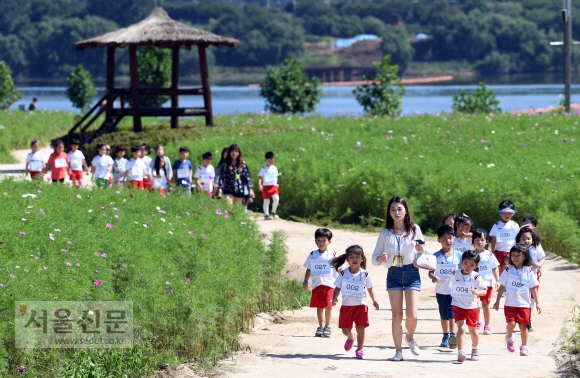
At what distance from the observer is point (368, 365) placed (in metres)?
9.55

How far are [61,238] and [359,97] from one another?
2991 cm

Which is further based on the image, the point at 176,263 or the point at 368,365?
the point at 176,263

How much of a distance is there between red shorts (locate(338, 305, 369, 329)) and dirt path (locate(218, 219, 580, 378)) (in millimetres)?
333

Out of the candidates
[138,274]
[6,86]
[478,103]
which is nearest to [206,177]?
[138,274]

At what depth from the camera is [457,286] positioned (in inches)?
383

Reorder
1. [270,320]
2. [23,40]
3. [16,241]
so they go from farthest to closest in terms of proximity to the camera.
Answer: [23,40]
[270,320]
[16,241]

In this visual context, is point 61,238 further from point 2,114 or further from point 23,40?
point 23,40

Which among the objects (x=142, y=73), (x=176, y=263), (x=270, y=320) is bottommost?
(x=270, y=320)

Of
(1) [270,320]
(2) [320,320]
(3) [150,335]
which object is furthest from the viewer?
(1) [270,320]

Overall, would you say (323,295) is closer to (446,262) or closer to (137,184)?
(446,262)

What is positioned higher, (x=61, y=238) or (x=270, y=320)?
(x=61, y=238)

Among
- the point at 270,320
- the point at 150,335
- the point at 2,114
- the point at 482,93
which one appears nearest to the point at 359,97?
the point at 482,93

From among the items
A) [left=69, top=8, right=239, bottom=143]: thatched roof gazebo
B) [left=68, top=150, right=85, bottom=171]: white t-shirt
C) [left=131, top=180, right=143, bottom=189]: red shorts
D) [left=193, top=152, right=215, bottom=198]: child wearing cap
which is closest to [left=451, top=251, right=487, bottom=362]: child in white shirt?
[left=193, top=152, right=215, bottom=198]: child wearing cap

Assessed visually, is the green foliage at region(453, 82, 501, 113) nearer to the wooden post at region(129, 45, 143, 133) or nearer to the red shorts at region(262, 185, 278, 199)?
the wooden post at region(129, 45, 143, 133)
